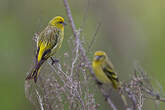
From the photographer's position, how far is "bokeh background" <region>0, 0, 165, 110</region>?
12.4 m

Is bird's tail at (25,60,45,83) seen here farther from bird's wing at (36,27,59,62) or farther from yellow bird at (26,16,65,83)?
bird's wing at (36,27,59,62)

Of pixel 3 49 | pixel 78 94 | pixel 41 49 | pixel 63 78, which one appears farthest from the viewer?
pixel 3 49

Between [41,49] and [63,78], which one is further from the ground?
[41,49]

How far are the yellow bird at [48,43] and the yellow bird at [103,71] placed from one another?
1.01 m

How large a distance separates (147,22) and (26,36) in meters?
5.57

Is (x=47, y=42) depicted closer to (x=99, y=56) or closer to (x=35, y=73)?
(x=35, y=73)

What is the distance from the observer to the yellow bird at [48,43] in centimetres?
598

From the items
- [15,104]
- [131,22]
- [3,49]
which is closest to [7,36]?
[3,49]

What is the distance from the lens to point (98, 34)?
1472 centimetres

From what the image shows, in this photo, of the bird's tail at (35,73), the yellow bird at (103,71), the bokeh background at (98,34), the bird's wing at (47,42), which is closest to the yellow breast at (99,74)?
the yellow bird at (103,71)

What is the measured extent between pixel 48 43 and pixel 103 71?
1642 mm

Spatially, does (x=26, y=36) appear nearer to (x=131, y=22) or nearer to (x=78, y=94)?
(x=131, y=22)

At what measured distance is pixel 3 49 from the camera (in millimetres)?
12859

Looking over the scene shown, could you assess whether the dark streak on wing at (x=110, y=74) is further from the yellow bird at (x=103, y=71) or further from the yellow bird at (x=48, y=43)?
the yellow bird at (x=48, y=43)
